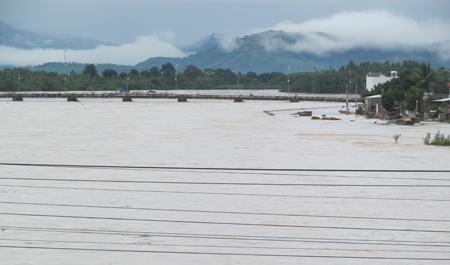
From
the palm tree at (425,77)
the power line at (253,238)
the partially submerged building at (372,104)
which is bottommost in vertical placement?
the power line at (253,238)

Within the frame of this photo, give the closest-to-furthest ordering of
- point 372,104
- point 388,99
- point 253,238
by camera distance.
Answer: point 253,238 → point 388,99 → point 372,104

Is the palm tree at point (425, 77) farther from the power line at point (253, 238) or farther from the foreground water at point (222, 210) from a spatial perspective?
the power line at point (253, 238)

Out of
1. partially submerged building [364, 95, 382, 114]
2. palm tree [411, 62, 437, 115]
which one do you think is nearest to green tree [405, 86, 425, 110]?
palm tree [411, 62, 437, 115]

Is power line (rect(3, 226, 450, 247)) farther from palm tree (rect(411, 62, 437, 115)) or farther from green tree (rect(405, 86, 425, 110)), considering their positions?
palm tree (rect(411, 62, 437, 115))

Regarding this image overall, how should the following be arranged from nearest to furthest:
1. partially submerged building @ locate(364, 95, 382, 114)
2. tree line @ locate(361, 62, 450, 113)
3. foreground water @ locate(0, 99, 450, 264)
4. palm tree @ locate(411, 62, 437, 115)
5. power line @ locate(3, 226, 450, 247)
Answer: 1. foreground water @ locate(0, 99, 450, 264)
2. power line @ locate(3, 226, 450, 247)
3. tree line @ locate(361, 62, 450, 113)
4. palm tree @ locate(411, 62, 437, 115)
5. partially submerged building @ locate(364, 95, 382, 114)

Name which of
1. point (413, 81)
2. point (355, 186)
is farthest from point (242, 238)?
point (413, 81)

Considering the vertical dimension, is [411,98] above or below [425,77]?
below

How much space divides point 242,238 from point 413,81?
2330 inches

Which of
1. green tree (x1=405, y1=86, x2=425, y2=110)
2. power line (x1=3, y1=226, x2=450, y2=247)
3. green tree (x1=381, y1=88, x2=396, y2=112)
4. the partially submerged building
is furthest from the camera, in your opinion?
the partially submerged building

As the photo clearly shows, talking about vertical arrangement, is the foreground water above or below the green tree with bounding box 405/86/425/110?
below

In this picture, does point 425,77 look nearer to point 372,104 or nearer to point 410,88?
point 410,88

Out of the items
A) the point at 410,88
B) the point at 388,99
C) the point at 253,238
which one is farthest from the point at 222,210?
the point at 388,99

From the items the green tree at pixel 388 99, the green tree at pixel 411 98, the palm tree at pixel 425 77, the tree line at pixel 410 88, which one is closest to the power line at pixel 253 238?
the green tree at pixel 411 98

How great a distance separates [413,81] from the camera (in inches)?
2442
